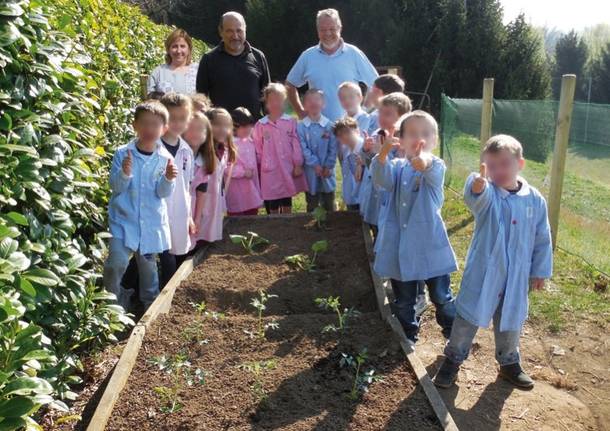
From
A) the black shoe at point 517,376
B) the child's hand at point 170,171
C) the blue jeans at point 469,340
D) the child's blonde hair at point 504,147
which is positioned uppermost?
the child's blonde hair at point 504,147

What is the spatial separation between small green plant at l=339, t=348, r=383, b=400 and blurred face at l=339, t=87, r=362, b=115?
3.19 metres

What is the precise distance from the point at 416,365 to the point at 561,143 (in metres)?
4.04

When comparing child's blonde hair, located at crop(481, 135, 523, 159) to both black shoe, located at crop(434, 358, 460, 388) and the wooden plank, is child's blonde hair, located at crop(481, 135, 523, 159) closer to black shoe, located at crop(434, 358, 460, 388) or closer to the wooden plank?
black shoe, located at crop(434, 358, 460, 388)

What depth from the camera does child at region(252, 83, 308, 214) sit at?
21.3 feet

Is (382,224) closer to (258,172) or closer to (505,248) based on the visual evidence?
(505,248)

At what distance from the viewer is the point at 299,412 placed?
2.97m

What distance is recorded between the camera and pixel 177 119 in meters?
4.83

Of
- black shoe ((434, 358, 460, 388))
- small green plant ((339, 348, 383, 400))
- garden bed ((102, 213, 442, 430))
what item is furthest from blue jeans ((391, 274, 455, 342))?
small green plant ((339, 348, 383, 400))

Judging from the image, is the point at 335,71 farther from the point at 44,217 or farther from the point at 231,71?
the point at 44,217

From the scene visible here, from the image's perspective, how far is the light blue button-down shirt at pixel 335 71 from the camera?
680 cm

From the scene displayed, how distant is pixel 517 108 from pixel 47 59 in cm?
651

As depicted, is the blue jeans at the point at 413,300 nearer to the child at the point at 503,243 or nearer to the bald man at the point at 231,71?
the child at the point at 503,243

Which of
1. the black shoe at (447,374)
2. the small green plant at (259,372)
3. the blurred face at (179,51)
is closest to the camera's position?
the small green plant at (259,372)

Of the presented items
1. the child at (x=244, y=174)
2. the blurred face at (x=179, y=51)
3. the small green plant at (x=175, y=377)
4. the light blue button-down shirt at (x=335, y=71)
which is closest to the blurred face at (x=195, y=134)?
the child at (x=244, y=174)
